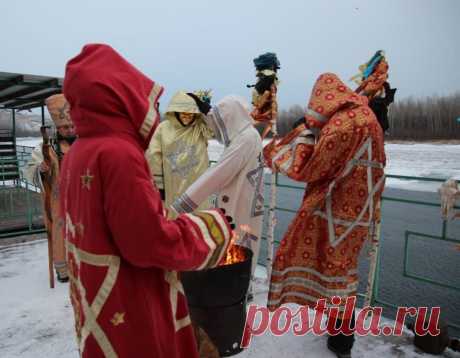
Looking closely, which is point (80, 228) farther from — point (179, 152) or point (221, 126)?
point (179, 152)

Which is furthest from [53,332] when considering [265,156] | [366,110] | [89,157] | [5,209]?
[5,209]

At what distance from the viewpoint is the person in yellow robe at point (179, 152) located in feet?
12.2

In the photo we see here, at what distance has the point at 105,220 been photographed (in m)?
1.30

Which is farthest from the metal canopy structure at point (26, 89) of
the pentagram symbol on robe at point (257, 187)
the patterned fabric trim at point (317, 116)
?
the patterned fabric trim at point (317, 116)

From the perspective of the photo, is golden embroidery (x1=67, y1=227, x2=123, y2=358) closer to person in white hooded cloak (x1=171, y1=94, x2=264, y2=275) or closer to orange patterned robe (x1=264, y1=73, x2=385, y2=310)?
orange patterned robe (x1=264, y1=73, x2=385, y2=310)

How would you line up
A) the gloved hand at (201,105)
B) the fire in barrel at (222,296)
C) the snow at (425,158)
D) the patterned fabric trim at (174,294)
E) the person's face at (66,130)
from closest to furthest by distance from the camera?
the patterned fabric trim at (174,294) → the fire in barrel at (222,296) → the gloved hand at (201,105) → the person's face at (66,130) → the snow at (425,158)

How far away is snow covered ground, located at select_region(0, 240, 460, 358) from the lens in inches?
111

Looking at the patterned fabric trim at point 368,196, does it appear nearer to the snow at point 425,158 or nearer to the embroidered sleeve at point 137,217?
the embroidered sleeve at point 137,217

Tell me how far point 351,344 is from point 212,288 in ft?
3.89

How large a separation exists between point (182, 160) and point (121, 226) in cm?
253

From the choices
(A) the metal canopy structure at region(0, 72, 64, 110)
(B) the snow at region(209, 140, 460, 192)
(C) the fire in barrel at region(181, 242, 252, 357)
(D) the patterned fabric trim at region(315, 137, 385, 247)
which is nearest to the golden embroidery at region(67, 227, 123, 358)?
(C) the fire in barrel at region(181, 242, 252, 357)

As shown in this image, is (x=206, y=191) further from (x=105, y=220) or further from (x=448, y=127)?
(x=448, y=127)

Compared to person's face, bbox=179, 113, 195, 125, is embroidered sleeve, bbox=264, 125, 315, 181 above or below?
below

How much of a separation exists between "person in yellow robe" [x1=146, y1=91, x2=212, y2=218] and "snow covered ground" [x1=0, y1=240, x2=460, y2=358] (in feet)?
→ 4.45
